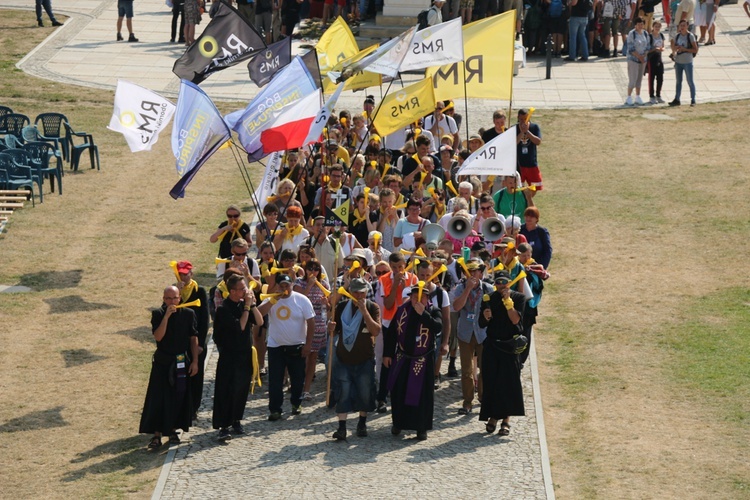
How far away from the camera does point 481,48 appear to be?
65.0ft

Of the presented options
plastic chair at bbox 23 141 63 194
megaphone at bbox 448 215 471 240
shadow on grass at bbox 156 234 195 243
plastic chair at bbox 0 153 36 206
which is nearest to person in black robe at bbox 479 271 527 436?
megaphone at bbox 448 215 471 240

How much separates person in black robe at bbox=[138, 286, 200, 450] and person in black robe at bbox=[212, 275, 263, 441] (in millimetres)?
290

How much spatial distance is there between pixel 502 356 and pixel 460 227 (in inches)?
105

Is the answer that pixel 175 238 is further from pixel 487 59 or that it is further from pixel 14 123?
pixel 14 123

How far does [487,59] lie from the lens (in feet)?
65.1

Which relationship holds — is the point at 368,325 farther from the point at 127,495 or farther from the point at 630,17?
the point at 630,17

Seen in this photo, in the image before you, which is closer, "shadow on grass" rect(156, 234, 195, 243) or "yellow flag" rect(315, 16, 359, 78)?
"shadow on grass" rect(156, 234, 195, 243)

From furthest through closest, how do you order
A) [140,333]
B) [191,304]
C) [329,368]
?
1. [140,333]
2. [329,368]
3. [191,304]

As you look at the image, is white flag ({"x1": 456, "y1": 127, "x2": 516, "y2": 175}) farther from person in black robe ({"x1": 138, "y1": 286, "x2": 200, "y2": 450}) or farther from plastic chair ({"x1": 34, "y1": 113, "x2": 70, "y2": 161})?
plastic chair ({"x1": 34, "y1": 113, "x2": 70, "y2": 161})

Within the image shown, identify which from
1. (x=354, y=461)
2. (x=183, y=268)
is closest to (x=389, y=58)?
(x=183, y=268)

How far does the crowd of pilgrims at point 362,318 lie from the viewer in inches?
554

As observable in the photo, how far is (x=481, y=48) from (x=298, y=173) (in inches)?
124

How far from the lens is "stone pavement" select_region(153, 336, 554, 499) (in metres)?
13.0

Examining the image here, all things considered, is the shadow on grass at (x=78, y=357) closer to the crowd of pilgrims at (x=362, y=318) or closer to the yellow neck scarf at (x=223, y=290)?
the crowd of pilgrims at (x=362, y=318)
